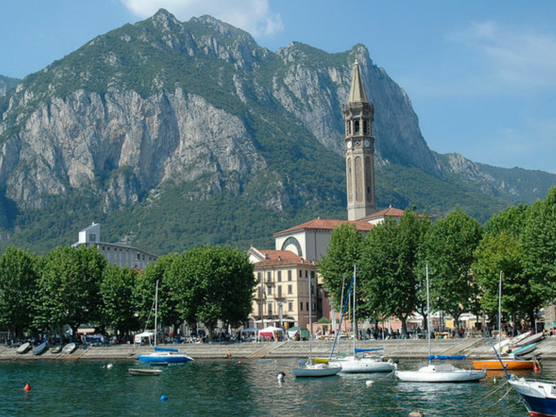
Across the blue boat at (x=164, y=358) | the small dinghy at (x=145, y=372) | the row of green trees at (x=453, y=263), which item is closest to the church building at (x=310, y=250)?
the row of green trees at (x=453, y=263)

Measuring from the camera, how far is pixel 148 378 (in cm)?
6744

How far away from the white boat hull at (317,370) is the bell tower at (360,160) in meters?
78.8

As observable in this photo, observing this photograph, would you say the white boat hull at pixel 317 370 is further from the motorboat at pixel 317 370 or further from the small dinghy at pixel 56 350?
the small dinghy at pixel 56 350

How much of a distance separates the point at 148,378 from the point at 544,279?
3923cm

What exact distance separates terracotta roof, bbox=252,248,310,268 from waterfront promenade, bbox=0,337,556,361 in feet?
94.2

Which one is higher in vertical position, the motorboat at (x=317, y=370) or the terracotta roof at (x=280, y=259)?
the terracotta roof at (x=280, y=259)

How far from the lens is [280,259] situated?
12256 centimetres

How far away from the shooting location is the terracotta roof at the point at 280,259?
4789 inches

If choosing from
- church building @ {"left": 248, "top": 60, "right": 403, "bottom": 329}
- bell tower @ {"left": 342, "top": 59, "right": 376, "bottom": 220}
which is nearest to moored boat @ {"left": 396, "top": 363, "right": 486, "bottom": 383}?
church building @ {"left": 248, "top": 60, "right": 403, "bottom": 329}

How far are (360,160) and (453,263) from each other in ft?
209

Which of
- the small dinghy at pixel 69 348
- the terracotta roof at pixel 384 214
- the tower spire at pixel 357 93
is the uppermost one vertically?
the tower spire at pixel 357 93

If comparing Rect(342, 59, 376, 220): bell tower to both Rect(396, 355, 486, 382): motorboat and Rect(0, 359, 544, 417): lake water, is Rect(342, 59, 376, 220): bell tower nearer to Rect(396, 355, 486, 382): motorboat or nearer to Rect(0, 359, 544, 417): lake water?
Rect(0, 359, 544, 417): lake water

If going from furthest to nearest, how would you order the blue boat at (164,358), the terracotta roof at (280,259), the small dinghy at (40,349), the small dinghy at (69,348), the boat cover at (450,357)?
the terracotta roof at (280,259) → the small dinghy at (40,349) → the small dinghy at (69,348) → the blue boat at (164,358) → the boat cover at (450,357)

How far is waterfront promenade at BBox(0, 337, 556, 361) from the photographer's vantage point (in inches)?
2938
